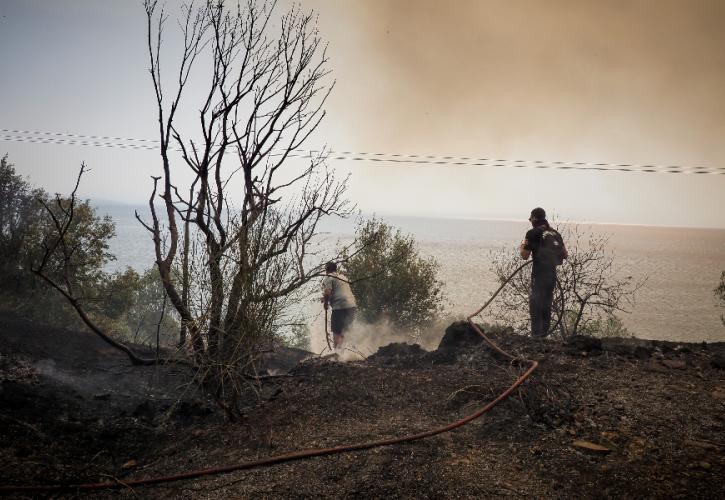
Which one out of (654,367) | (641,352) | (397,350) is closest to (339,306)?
(397,350)

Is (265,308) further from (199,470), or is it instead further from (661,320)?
(661,320)

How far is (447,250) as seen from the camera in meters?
161

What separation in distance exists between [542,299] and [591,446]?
496cm

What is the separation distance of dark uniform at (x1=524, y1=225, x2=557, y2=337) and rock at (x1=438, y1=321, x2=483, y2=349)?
168 centimetres

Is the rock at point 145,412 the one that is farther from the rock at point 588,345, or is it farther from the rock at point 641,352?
the rock at point 641,352

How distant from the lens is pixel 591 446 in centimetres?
384

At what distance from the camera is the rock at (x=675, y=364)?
220 inches

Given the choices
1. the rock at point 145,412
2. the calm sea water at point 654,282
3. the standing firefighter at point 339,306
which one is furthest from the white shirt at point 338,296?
the calm sea water at point 654,282

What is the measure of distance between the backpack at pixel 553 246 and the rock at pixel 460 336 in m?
2.22

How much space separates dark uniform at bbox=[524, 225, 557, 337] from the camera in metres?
8.30

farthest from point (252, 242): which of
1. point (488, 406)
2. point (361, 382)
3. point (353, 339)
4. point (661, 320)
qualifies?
point (661, 320)

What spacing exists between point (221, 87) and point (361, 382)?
4.72 metres

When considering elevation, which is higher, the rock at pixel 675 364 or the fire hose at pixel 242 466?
the rock at pixel 675 364

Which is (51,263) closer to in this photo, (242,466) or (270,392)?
(270,392)
